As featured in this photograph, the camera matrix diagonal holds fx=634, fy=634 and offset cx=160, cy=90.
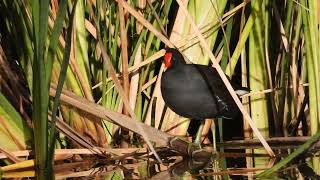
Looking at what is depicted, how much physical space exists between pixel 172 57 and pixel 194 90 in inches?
9.7

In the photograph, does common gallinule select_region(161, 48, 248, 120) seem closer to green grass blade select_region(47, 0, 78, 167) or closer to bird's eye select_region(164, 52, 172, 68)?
bird's eye select_region(164, 52, 172, 68)

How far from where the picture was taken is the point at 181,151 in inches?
125

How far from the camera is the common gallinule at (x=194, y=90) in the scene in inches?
→ 136

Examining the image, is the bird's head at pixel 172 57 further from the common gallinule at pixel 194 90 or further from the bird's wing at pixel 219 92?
the bird's wing at pixel 219 92

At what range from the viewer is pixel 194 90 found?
3.57 meters

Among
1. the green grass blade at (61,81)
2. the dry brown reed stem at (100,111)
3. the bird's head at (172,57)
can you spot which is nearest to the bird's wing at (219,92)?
the bird's head at (172,57)

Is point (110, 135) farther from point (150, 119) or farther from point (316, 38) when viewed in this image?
point (316, 38)

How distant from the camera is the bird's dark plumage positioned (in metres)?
3.46

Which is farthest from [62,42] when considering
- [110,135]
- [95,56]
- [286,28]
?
[286,28]

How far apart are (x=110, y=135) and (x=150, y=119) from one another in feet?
0.85

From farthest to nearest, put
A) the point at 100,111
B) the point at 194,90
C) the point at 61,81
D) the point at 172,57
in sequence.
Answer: the point at 194,90 < the point at 172,57 < the point at 100,111 < the point at 61,81

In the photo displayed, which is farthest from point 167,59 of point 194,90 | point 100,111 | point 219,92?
point 100,111

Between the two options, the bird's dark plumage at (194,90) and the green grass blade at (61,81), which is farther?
the bird's dark plumage at (194,90)

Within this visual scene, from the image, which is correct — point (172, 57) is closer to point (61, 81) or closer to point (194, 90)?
point (194, 90)
